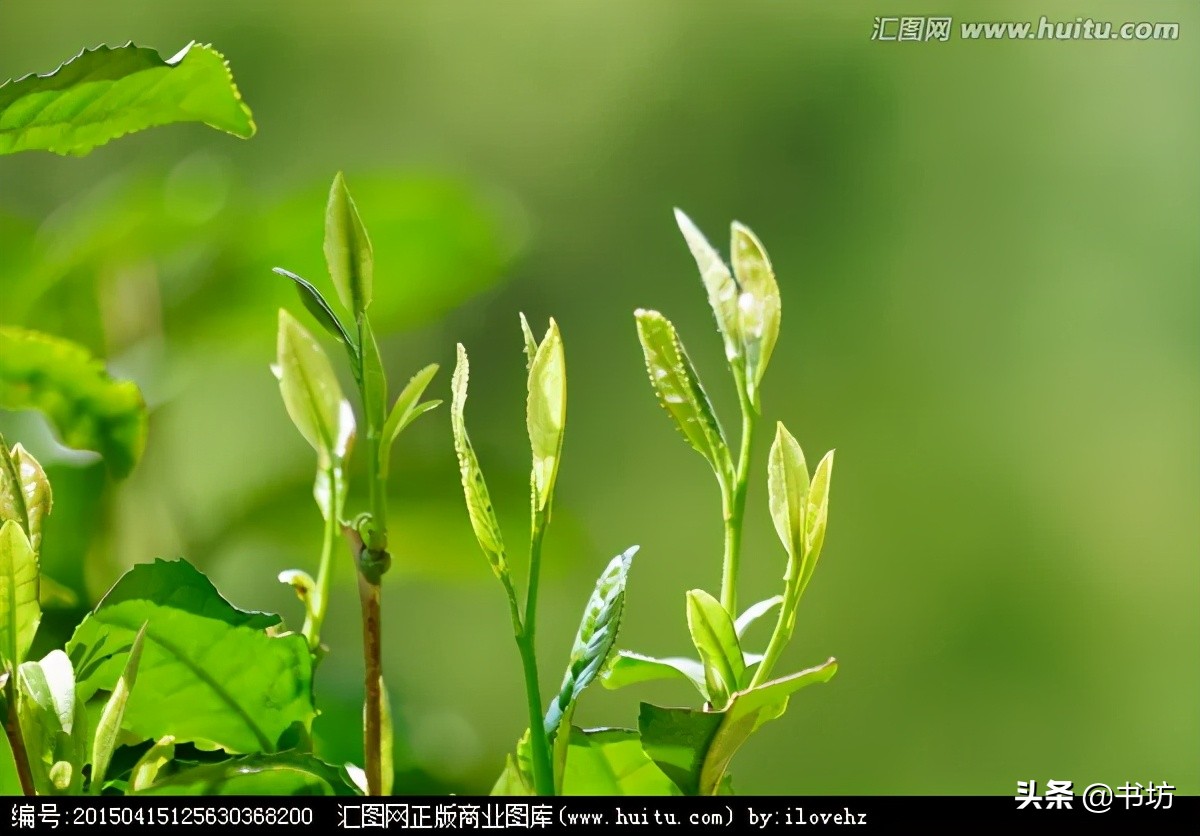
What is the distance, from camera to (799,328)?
1.43 m

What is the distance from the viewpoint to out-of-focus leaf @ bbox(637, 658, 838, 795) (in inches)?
5.0

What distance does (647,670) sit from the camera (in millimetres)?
155

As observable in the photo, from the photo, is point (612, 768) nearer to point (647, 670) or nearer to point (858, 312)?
point (647, 670)

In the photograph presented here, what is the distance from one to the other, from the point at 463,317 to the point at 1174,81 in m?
1.02

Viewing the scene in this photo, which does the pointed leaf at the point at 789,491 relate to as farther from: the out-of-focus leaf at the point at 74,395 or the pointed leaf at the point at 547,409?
the out-of-focus leaf at the point at 74,395

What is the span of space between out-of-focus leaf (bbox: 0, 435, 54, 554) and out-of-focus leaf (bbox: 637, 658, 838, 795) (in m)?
0.09

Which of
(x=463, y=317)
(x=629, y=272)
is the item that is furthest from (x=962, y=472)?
(x=463, y=317)

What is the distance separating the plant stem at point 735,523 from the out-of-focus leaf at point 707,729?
14mm

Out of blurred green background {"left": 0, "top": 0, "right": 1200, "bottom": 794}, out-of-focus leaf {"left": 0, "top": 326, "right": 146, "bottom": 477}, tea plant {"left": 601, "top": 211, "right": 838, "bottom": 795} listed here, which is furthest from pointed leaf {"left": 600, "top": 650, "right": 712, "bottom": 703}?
blurred green background {"left": 0, "top": 0, "right": 1200, "bottom": 794}

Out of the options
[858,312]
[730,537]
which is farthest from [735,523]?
[858,312]

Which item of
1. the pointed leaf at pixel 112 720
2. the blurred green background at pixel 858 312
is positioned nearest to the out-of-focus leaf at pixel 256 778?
the pointed leaf at pixel 112 720

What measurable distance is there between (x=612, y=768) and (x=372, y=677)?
44 mm

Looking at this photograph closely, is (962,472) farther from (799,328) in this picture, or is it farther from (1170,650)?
(1170,650)

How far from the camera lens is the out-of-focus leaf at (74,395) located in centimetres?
22
